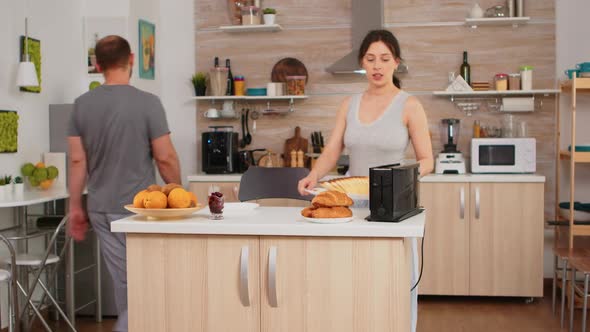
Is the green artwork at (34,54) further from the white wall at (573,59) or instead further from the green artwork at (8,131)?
the white wall at (573,59)

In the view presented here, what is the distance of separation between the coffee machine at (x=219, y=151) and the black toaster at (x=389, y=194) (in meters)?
3.15

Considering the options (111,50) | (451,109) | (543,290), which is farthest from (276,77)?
(111,50)

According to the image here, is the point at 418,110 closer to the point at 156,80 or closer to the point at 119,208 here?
the point at 119,208

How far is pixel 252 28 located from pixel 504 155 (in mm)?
2083

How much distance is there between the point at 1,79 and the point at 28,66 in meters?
0.17

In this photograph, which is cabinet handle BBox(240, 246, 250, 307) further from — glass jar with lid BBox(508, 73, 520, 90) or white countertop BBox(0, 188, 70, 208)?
glass jar with lid BBox(508, 73, 520, 90)

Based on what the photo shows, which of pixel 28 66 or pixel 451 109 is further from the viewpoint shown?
pixel 451 109

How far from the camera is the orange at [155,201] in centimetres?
263

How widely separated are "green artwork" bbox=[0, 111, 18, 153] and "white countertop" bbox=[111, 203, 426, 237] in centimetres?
215

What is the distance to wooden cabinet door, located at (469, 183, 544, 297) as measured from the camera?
5.19 m

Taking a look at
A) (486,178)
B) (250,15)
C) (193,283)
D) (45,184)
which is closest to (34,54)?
(45,184)

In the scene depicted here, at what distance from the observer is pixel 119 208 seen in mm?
3109

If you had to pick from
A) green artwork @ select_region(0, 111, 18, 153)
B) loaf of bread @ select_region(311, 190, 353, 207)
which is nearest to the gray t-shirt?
loaf of bread @ select_region(311, 190, 353, 207)

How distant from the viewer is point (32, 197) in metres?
4.20
